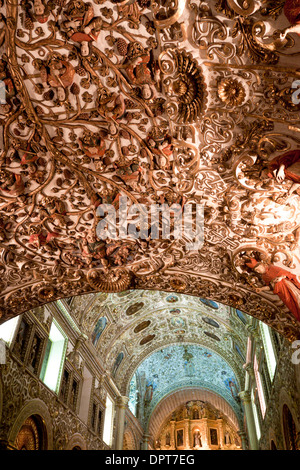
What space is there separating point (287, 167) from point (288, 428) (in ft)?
24.3

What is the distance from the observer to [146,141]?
5.67 m

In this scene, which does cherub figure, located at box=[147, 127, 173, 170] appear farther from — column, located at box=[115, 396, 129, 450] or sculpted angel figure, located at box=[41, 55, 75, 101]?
column, located at box=[115, 396, 129, 450]

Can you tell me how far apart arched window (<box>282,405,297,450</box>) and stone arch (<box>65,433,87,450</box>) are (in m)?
7.43

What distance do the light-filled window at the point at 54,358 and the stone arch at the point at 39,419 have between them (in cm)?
106

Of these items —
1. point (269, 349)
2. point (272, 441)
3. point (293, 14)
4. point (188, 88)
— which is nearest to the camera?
point (293, 14)

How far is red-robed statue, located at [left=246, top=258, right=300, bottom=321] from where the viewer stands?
19.8 feet

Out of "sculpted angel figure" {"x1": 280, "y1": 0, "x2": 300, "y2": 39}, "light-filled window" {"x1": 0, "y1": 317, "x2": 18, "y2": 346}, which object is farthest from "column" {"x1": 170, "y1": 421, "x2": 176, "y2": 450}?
"sculpted angel figure" {"x1": 280, "y1": 0, "x2": 300, "y2": 39}

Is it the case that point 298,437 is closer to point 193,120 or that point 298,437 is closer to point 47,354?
point 193,120

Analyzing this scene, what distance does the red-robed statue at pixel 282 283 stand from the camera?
6.02 meters

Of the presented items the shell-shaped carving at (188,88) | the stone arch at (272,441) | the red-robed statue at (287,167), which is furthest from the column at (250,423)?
the shell-shaped carving at (188,88)

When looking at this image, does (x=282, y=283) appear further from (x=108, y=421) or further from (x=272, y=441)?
(x=108, y=421)

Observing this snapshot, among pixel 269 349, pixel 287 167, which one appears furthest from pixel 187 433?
pixel 287 167

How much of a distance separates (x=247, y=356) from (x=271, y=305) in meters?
11.4

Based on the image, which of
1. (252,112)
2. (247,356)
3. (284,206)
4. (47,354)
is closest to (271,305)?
(284,206)
